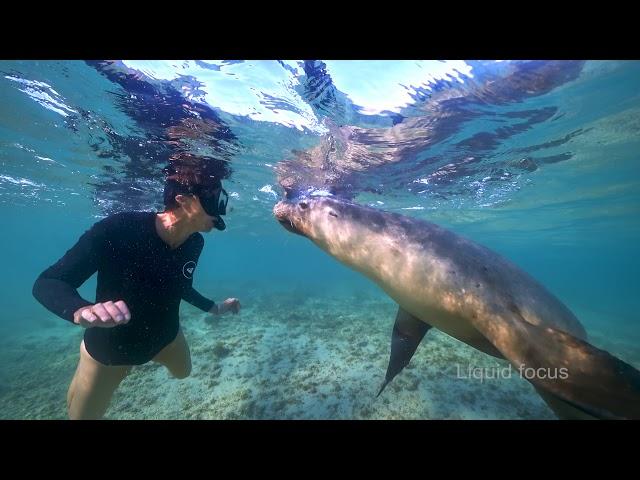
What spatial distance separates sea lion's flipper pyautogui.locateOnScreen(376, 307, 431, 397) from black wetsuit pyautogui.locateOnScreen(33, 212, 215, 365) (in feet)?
10.6

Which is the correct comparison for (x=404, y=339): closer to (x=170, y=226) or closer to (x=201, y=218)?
(x=201, y=218)

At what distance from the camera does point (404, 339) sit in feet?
16.7

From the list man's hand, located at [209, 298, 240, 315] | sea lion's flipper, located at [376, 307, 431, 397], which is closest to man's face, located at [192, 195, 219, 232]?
man's hand, located at [209, 298, 240, 315]

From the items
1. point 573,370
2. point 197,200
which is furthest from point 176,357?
point 573,370

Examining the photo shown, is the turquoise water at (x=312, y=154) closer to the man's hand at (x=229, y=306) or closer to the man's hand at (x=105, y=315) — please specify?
the man's hand at (x=229, y=306)

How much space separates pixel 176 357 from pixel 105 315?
9.90 ft

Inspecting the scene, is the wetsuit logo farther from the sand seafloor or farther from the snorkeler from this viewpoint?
the sand seafloor

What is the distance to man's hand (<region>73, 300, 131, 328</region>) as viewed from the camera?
245cm

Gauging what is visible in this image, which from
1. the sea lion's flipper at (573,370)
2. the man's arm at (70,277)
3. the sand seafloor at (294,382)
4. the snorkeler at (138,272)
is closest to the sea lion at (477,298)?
the sea lion's flipper at (573,370)

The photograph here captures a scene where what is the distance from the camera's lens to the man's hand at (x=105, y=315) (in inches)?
96.3
